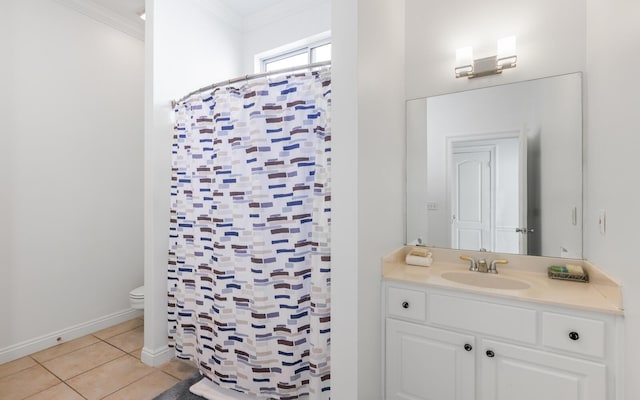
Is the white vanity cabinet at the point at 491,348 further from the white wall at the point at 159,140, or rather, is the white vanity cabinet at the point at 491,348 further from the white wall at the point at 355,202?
the white wall at the point at 159,140

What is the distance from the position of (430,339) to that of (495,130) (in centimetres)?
136

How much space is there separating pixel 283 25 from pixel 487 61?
1957 millimetres

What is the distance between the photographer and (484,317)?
1466 mm

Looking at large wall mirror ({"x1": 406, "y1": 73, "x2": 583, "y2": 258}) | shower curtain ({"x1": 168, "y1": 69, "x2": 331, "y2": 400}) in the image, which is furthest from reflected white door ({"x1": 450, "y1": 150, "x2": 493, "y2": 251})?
shower curtain ({"x1": 168, "y1": 69, "x2": 331, "y2": 400})

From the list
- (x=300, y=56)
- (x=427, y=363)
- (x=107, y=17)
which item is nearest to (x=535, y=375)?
(x=427, y=363)

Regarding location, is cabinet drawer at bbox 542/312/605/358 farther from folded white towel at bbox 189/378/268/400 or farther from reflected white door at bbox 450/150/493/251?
folded white towel at bbox 189/378/268/400

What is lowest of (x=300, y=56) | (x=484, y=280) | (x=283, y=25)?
(x=484, y=280)

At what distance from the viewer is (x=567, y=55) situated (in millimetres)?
1735

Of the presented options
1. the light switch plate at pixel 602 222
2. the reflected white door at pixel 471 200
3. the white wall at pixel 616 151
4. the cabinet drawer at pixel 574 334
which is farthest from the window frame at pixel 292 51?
the cabinet drawer at pixel 574 334

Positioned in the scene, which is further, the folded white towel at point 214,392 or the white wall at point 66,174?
the white wall at point 66,174

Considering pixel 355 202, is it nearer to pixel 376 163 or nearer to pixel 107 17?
pixel 376 163

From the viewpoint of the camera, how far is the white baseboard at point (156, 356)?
226 cm

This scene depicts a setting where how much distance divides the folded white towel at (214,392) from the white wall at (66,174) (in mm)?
1574

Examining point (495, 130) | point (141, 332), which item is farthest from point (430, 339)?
point (141, 332)
